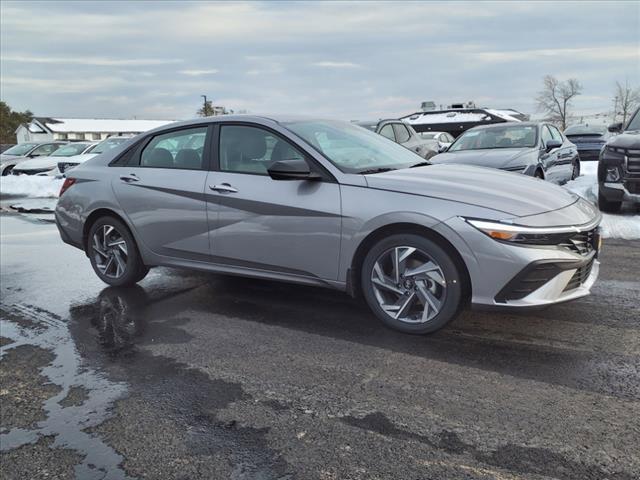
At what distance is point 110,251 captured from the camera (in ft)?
19.2

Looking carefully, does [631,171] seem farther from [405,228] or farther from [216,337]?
[216,337]

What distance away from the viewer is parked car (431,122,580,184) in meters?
9.01

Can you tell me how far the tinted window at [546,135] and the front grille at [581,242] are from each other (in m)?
6.50

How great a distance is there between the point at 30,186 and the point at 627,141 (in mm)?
16801

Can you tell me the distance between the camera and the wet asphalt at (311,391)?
8.73 feet

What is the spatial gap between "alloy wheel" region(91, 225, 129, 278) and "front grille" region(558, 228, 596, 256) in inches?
158

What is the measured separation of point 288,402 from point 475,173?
2.39 m

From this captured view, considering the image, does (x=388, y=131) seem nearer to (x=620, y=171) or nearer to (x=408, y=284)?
(x=620, y=171)

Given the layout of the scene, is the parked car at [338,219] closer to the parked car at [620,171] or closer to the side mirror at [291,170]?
the side mirror at [291,170]

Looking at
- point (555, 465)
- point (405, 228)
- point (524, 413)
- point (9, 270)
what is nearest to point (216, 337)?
point (405, 228)

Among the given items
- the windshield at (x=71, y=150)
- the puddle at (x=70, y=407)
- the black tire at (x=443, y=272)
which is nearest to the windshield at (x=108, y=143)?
the windshield at (x=71, y=150)

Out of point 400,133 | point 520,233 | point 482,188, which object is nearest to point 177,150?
point 482,188

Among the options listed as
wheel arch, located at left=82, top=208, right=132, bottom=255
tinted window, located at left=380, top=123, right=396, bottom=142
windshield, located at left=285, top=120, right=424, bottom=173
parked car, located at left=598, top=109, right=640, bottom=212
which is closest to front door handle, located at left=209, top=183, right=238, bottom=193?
windshield, located at left=285, top=120, right=424, bottom=173

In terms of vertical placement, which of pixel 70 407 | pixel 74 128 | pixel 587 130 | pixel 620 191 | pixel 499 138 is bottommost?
pixel 70 407
